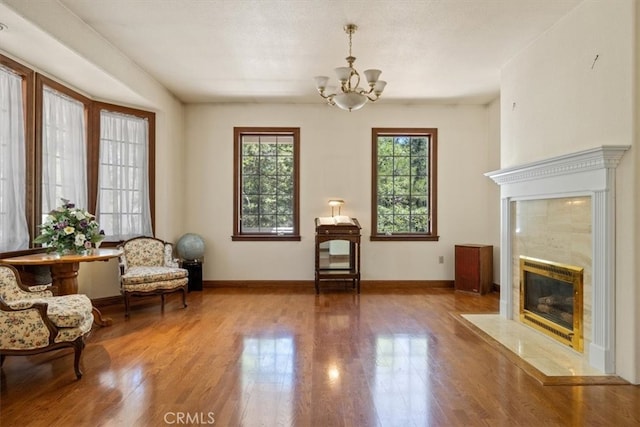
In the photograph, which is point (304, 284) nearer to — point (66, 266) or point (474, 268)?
point (474, 268)

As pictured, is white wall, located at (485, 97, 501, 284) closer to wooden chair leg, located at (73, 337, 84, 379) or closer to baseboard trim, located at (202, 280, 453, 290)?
baseboard trim, located at (202, 280, 453, 290)

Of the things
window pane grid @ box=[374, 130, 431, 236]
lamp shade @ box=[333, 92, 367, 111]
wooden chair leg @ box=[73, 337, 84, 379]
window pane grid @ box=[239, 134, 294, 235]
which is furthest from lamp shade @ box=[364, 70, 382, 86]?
wooden chair leg @ box=[73, 337, 84, 379]

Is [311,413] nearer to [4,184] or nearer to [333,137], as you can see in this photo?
[4,184]

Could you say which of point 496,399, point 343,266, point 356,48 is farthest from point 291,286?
point 496,399

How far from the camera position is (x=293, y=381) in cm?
292

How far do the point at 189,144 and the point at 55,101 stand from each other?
2274 mm

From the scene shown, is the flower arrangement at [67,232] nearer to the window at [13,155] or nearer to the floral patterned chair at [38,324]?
the window at [13,155]

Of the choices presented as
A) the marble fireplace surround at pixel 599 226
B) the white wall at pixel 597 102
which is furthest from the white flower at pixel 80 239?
the white wall at pixel 597 102

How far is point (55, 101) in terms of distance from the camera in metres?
4.64

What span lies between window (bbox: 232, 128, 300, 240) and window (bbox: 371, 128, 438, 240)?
1507 mm

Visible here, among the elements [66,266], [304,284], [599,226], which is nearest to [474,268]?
[304,284]

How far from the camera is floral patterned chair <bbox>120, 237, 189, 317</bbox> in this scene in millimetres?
4797

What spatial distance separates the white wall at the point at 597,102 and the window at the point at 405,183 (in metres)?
2.49

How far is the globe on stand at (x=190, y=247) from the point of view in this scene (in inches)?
246
